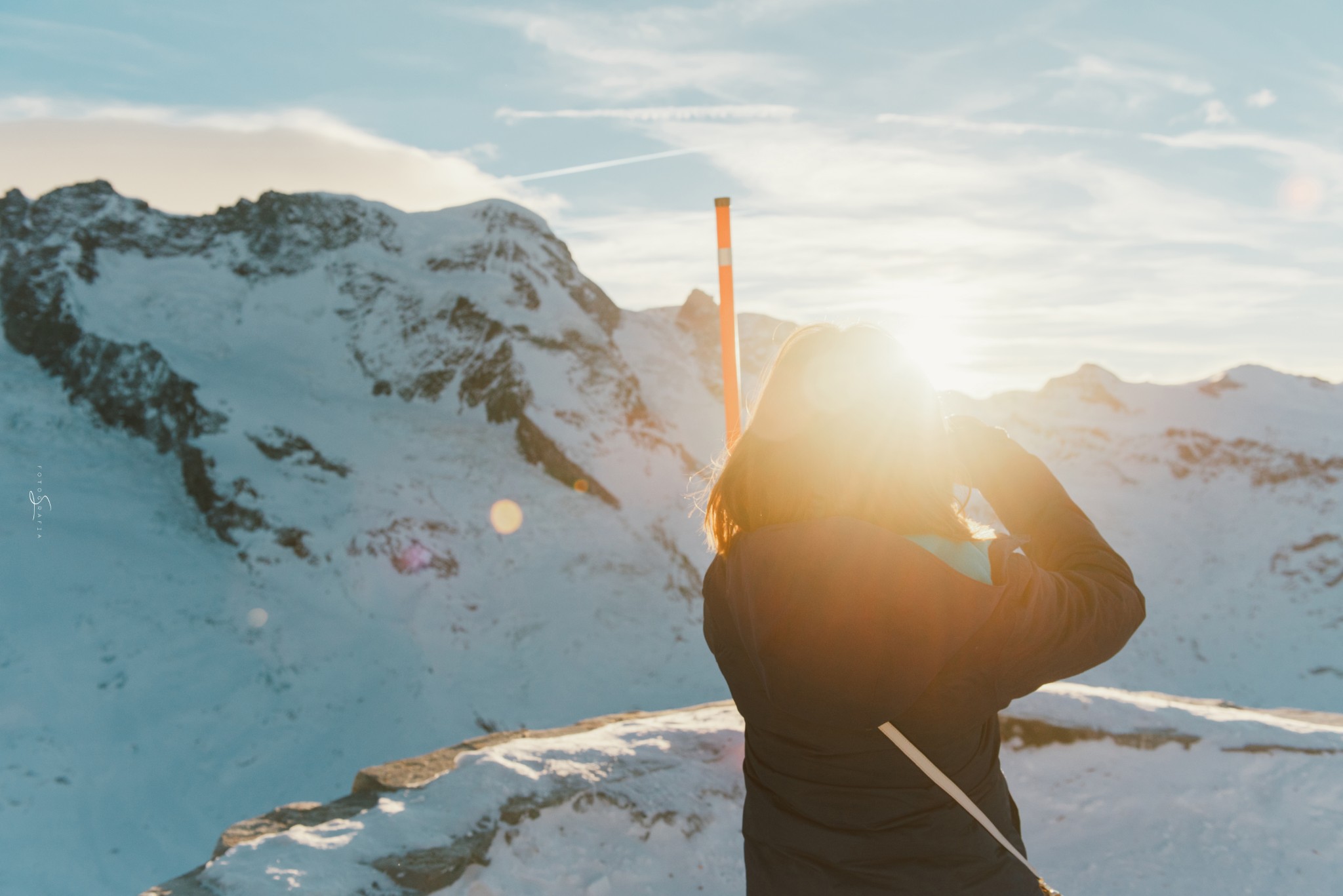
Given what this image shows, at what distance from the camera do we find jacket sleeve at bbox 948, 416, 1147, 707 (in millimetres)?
1279

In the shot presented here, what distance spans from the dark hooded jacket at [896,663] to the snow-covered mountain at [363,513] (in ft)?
41.5

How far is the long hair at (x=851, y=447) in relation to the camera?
1.41 metres

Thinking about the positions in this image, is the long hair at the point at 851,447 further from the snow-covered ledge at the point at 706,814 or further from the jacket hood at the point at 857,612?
the snow-covered ledge at the point at 706,814

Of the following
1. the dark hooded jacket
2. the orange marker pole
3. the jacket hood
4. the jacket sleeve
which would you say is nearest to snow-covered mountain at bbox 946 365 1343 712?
the orange marker pole

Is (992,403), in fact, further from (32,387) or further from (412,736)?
(32,387)

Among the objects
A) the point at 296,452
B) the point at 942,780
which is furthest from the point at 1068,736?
the point at 296,452

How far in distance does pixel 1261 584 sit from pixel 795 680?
3253 centimetres

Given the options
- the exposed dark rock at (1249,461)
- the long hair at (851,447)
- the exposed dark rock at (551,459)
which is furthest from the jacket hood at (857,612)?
the exposed dark rock at (1249,461)

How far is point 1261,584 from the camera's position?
26547mm

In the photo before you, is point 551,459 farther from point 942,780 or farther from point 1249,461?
point 1249,461

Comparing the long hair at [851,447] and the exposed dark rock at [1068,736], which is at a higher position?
the long hair at [851,447]

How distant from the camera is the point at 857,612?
4.02 feet

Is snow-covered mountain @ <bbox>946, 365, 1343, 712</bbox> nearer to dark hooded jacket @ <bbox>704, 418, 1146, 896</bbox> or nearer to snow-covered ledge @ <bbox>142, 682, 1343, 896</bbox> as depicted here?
snow-covered ledge @ <bbox>142, 682, 1343, 896</bbox>

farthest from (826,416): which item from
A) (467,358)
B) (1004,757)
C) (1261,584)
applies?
(1261,584)
